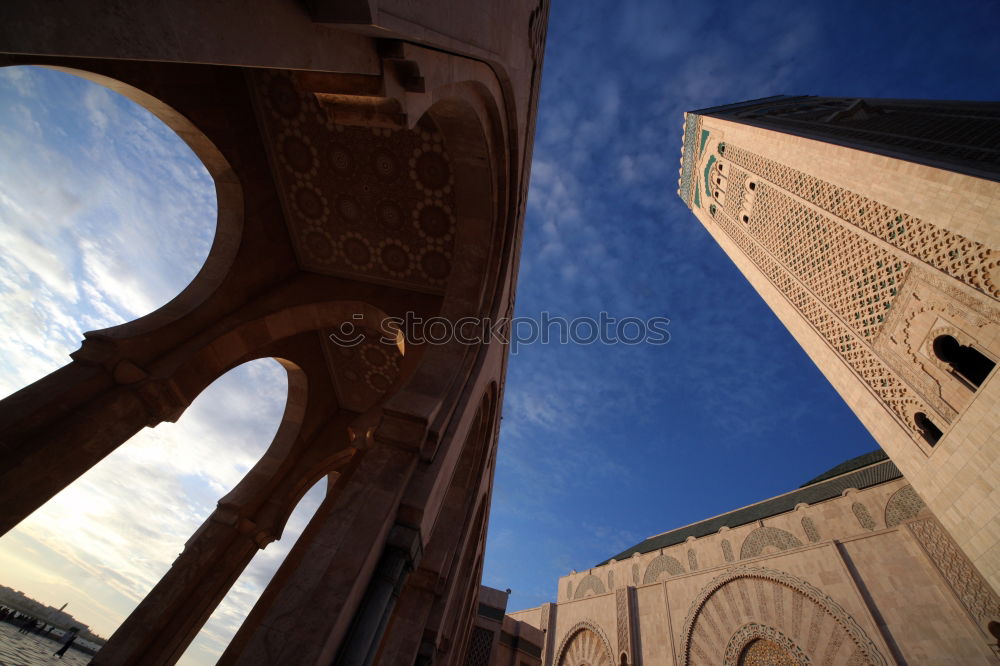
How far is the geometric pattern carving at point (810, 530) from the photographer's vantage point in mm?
8602

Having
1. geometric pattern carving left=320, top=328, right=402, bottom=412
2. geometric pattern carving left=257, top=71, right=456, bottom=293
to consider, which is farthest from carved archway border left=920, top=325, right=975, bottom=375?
geometric pattern carving left=320, top=328, right=402, bottom=412

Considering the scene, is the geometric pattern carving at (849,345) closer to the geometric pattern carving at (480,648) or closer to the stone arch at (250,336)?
the stone arch at (250,336)

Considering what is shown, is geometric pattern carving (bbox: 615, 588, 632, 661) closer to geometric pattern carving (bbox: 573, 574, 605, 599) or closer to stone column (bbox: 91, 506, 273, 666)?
geometric pattern carving (bbox: 573, 574, 605, 599)

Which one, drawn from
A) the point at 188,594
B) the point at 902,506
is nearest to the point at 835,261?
the point at 902,506

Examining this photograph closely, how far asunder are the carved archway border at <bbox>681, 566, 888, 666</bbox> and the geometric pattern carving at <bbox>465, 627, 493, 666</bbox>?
29.8 ft

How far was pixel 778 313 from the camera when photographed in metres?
8.52

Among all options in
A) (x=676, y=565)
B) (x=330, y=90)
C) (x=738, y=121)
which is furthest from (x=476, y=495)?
(x=738, y=121)

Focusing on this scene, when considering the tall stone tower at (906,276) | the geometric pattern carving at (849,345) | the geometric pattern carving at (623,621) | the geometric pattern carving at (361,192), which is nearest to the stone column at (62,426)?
the geometric pattern carving at (361,192)

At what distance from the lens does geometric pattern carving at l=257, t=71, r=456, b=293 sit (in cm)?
438

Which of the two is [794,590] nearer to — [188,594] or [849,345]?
[849,345]

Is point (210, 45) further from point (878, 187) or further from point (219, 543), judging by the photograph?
point (878, 187)

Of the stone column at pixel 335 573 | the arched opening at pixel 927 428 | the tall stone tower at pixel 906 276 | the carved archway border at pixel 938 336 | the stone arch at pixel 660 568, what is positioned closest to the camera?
the stone column at pixel 335 573

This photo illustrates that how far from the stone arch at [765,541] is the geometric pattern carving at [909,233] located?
6838mm

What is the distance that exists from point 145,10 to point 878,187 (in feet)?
25.3
